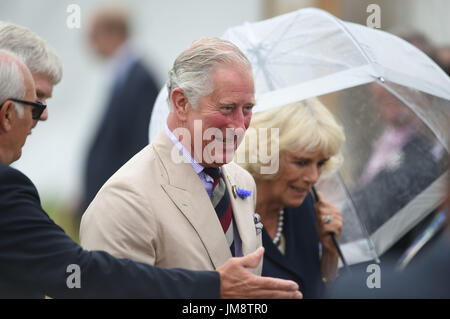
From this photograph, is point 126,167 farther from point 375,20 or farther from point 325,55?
point 375,20

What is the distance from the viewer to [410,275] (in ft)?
6.97

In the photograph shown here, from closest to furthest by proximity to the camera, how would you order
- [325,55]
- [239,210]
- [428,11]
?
[239,210] < [325,55] < [428,11]

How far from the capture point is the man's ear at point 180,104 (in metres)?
2.59

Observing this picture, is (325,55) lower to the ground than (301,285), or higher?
higher

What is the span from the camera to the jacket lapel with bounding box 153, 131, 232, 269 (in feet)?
8.34

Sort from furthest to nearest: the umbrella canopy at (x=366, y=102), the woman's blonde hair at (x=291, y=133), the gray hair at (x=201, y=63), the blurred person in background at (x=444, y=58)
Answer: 1. the blurred person in background at (x=444, y=58)
2. the woman's blonde hair at (x=291, y=133)
3. the umbrella canopy at (x=366, y=102)
4. the gray hair at (x=201, y=63)

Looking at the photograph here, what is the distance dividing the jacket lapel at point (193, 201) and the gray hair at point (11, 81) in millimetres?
498

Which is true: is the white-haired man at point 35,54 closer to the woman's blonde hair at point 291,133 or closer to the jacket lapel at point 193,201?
the jacket lapel at point 193,201

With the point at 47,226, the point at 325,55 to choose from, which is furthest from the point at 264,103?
the point at 47,226

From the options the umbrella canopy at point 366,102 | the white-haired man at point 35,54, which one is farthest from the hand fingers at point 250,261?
the white-haired man at point 35,54

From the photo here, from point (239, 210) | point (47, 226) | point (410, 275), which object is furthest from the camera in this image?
point (239, 210)

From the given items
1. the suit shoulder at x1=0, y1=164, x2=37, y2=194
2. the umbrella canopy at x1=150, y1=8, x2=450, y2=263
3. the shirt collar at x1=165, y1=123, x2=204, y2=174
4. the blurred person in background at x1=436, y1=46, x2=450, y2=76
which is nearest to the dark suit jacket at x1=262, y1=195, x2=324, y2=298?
the umbrella canopy at x1=150, y1=8, x2=450, y2=263

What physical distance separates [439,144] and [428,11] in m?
3.48

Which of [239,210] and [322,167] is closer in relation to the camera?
[239,210]
